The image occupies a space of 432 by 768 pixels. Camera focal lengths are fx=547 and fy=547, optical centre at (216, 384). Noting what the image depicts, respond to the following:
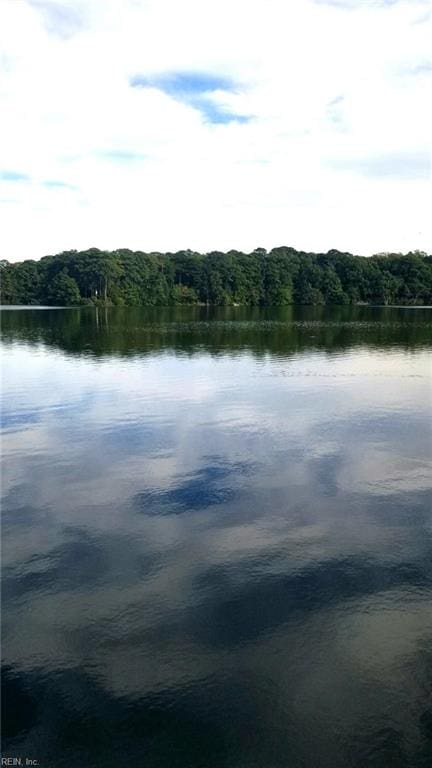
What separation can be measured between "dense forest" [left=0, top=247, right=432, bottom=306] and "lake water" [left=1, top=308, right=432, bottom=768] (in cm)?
14143

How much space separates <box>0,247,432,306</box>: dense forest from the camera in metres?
160

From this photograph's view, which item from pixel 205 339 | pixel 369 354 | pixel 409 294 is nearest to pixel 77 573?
pixel 369 354

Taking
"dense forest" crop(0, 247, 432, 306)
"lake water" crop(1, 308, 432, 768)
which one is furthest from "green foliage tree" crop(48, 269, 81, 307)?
"lake water" crop(1, 308, 432, 768)

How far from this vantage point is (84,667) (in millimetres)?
8797

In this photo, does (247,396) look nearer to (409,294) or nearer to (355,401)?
(355,401)

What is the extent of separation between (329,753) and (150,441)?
14078 millimetres

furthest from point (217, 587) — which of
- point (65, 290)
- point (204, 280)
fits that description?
point (204, 280)

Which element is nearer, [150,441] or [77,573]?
[77,573]

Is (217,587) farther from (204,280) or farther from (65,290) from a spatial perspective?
(204,280)

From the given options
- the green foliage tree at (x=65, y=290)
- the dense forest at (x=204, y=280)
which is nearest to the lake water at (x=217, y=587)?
the green foliage tree at (x=65, y=290)

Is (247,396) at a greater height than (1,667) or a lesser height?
greater

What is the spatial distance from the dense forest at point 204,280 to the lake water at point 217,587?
141429 mm

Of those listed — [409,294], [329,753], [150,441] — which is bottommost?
[329,753]

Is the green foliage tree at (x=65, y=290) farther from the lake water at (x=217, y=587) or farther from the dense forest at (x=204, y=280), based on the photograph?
the lake water at (x=217, y=587)
